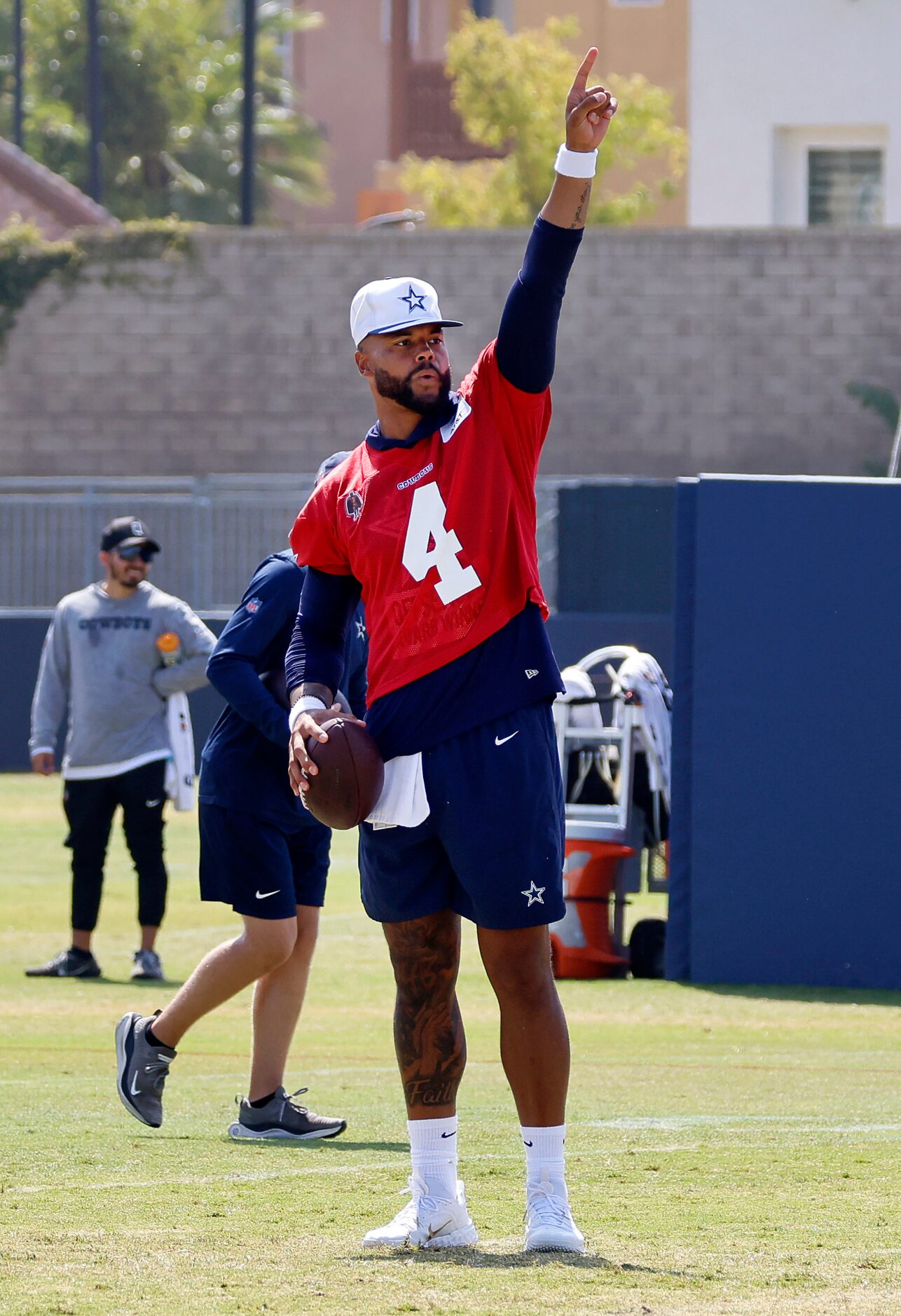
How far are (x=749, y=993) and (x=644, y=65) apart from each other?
39.1 meters

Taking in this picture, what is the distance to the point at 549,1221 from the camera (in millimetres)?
4684

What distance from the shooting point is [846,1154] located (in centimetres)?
595

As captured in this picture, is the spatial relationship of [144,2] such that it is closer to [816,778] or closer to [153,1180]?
[816,778]

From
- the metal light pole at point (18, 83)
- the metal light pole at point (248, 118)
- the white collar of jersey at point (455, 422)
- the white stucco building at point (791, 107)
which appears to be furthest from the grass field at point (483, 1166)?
the metal light pole at point (18, 83)

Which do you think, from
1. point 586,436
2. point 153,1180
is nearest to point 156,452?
point 586,436

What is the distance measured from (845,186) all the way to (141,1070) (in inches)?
1396

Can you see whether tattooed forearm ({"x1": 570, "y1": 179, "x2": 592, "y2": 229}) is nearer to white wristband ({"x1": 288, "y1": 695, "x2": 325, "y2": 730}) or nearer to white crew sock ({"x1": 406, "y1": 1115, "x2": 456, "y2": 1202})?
white wristband ({"x1": 288, "y1": 695, "x2": 325, "y2": 730})

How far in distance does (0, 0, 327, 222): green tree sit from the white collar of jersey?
44985mm

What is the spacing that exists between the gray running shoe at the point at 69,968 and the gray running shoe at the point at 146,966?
0.81 feet

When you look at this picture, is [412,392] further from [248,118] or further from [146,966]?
[248,118]

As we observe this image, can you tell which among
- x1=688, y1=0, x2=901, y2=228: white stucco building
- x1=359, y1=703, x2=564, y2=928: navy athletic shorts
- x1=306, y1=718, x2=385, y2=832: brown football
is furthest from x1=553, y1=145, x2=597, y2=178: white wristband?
x1=688, y1=0, x2=901, y2=228: white stucco building

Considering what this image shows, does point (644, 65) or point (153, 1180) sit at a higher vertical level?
point (644, 65)

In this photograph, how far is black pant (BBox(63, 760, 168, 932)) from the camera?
10.9m

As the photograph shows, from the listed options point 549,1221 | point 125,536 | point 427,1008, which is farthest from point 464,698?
point 125,536
